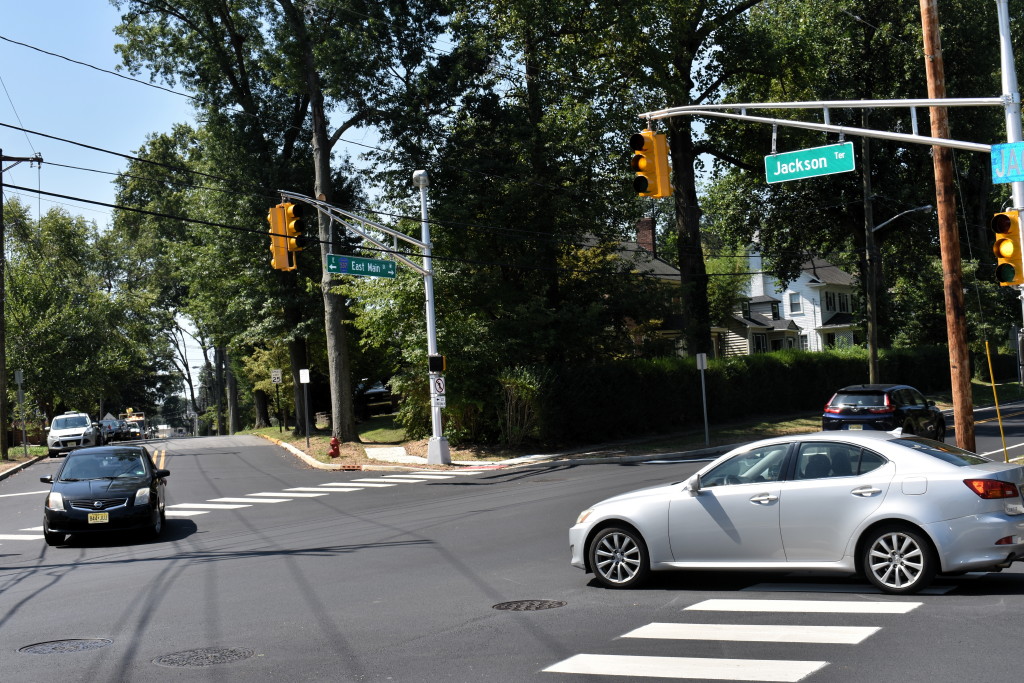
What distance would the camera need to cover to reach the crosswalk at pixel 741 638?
259 inches

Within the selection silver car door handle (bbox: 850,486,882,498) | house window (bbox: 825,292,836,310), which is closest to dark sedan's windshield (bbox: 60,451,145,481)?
silver car door handle (bbox: 850,486,882,498)

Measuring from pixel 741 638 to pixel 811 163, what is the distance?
1007cm

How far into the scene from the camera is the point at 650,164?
1588 cm

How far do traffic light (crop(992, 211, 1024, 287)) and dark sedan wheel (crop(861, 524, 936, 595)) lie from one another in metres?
7.58

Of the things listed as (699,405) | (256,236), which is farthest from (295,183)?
(699,405)

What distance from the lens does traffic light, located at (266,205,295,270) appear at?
22.0 metres

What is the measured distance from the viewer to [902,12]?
4244 centimetres

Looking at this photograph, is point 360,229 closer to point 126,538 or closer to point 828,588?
point 126,538

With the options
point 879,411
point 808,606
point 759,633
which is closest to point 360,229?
point 879,411

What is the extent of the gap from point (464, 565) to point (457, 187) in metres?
22.7

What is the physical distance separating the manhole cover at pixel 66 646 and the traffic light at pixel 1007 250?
12724 millimetres

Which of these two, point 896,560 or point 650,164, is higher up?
point 650,164

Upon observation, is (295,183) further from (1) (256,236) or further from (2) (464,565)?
(2) (464,565)

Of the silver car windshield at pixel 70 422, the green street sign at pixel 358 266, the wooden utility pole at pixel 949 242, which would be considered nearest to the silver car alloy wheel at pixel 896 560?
the wooden utility pole at pixel 949 242
